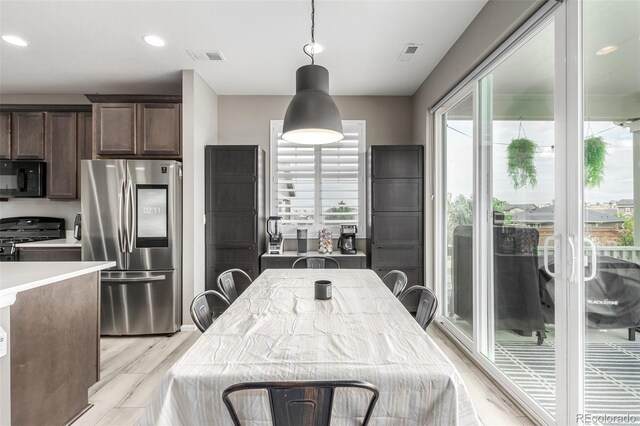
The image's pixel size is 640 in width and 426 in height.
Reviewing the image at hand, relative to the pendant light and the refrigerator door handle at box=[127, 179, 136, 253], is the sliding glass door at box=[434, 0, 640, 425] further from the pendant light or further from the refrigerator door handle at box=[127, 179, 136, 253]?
the refrigerator door handle at box=[127, 179, 136, 253]

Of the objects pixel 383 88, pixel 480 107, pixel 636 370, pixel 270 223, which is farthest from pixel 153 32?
pixel 636 370

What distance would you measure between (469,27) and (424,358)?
2683mm

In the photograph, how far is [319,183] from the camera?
433 centimetres

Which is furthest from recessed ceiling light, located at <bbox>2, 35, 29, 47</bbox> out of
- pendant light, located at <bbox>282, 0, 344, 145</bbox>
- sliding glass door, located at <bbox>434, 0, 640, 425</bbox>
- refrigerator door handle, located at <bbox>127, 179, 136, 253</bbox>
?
sliding glass door, located at <bbox>434, 0, 640, 425</bbox>

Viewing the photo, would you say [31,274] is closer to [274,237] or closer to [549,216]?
[274,237]

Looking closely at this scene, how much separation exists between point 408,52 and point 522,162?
1625mm

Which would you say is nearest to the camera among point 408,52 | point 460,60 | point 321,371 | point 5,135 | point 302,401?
point 302,401

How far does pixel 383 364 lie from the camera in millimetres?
1113

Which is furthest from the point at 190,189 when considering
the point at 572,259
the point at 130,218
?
the point at 572,259

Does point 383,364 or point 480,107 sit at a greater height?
point 480,107

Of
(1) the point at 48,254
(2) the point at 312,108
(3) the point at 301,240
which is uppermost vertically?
(2) the point at 312,108

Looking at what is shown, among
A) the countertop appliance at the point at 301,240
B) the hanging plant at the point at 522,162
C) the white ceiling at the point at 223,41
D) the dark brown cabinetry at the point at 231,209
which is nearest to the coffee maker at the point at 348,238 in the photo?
the countertop appliance at the point at 301,240

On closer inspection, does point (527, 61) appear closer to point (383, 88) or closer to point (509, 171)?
point (509, 171)

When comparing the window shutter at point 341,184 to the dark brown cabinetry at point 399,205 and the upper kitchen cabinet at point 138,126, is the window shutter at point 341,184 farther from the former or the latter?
the upper kitchen cabinet at point 138,126
